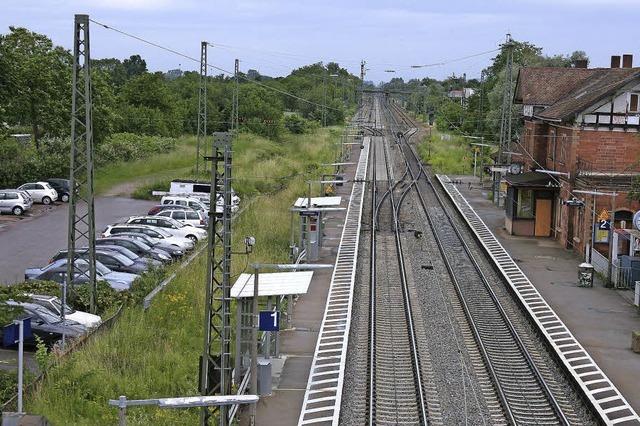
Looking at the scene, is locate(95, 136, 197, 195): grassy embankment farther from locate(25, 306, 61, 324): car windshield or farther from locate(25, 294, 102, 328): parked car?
locate(25, 306, 61, 324): car windshield

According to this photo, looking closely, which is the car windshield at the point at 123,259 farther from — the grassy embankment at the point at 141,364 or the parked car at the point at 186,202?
the parked car at the point at 186,202

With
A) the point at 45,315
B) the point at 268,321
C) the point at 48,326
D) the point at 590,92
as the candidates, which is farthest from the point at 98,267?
the point at 590,92

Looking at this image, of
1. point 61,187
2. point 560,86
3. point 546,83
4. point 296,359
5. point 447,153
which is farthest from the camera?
point 447,153

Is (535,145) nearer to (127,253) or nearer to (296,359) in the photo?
(127,253)

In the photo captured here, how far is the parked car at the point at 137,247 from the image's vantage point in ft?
95.7

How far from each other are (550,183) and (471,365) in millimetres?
19726

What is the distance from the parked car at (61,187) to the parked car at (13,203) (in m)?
4.44

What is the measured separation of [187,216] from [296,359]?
18.8 m

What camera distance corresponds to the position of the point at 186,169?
55375mm

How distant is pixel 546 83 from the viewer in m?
44.2

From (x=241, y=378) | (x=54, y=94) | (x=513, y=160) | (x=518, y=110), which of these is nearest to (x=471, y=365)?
(x=241, y=378)

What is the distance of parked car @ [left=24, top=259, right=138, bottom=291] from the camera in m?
24.1

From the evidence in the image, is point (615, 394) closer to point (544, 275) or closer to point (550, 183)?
point (544, 275)

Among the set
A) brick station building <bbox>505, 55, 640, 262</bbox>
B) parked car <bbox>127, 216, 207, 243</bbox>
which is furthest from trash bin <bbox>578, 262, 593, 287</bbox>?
parked car <bbox>127, 216, 207, 243</bbox>
